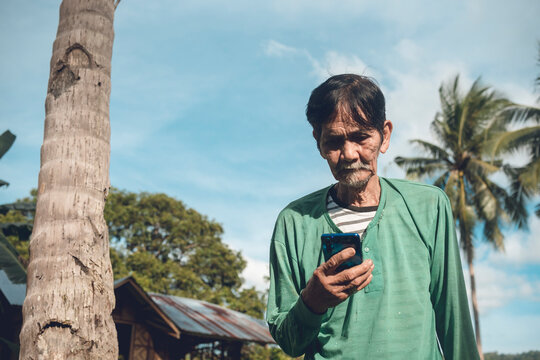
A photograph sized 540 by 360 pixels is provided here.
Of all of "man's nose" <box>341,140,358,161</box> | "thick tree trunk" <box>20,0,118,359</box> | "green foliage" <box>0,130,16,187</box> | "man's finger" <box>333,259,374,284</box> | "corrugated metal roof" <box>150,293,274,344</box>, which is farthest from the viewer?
"corrugated metal roof" <box>150,293,274,344</box>

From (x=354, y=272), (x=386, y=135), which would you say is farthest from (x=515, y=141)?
(x=354, y=272)

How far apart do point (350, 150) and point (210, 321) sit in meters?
14.3

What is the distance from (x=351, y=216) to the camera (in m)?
1.91

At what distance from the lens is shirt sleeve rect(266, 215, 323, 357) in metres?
1.63

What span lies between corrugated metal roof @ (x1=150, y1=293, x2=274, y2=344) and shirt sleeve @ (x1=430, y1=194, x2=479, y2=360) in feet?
40.4

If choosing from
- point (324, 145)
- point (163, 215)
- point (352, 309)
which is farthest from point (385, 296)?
point (163, 215)

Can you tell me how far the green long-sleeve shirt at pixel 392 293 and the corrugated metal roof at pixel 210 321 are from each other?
477 inches

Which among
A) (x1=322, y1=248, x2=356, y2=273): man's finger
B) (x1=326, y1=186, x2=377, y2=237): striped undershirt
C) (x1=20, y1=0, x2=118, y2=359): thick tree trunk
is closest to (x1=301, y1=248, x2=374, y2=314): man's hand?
(x1=322, y1=248, x2=356, y2=273): man's finger

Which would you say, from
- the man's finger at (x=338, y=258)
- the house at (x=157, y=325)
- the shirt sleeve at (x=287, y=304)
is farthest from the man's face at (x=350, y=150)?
the house at (x=157, y=325)

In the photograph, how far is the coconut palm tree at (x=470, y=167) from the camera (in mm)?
22031

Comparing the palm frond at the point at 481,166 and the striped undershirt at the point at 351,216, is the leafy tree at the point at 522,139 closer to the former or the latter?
the palm frond at the point at 481,166

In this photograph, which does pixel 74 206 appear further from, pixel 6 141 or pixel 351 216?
pixel 6 141

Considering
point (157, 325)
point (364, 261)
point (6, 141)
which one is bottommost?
point (364, 261)

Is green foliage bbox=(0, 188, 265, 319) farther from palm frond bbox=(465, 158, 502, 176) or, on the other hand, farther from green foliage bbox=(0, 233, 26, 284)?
green foliage bbox=(0, 233, 26, 284)
